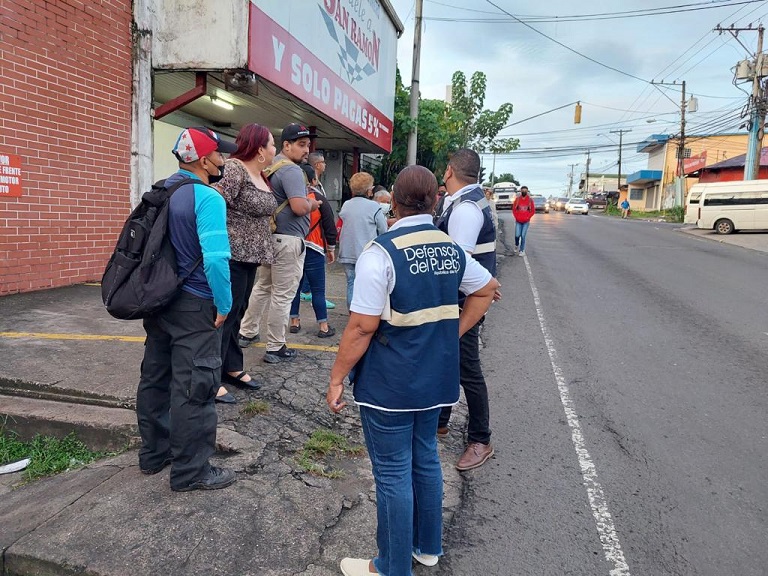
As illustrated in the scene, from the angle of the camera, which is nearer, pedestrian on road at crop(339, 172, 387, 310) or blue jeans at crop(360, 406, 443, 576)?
blue jeans at crop(360, 406, 443, 576)

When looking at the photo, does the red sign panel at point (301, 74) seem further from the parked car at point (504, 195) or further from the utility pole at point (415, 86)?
the parked car at point (504, 195)

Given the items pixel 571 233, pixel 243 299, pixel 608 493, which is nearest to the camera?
pixel 608 493

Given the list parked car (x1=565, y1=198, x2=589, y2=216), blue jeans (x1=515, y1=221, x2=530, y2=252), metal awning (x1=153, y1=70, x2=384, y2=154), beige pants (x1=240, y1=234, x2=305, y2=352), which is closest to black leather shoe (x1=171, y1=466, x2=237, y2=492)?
beige pants (x1=240, y1=234, x2=305, y2=352)

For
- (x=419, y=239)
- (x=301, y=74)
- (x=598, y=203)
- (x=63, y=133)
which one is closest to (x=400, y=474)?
(x=419, y=239)

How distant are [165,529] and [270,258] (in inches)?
74.7

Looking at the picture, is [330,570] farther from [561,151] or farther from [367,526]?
[561,151]

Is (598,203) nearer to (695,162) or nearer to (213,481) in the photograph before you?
(695,162)

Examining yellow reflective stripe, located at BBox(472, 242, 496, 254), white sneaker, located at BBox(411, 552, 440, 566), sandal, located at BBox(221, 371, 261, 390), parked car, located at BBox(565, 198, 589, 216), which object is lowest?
white sneaker, located at BBox(411, 552, 440, 566)

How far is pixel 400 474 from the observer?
87.2 inches

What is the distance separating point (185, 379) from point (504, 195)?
41.2 meters

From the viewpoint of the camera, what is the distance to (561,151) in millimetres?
45562

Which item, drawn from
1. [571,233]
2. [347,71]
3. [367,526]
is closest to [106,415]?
[367,526]

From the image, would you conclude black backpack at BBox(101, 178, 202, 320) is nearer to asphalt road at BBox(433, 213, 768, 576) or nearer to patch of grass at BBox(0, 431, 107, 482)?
patch of grass at BBox(0, 431, 107, 482)

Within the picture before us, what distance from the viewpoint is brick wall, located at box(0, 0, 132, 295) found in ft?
18.3
